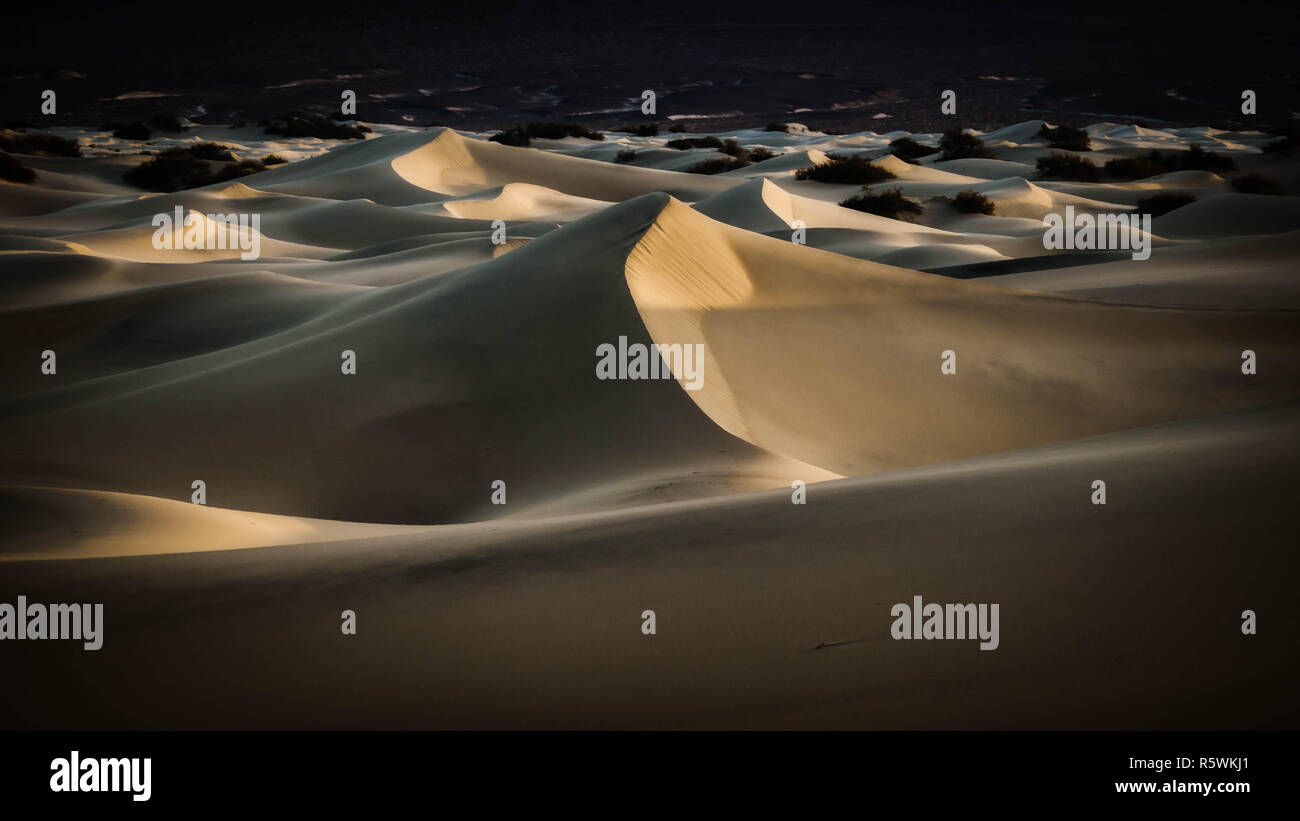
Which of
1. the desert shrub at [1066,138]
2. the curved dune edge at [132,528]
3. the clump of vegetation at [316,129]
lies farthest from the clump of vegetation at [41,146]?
the desert shrub at [1066,138]

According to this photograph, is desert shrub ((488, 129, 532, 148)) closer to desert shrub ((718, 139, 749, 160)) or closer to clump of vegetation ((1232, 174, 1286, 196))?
desert shrub ((718, 139, 749, 160))

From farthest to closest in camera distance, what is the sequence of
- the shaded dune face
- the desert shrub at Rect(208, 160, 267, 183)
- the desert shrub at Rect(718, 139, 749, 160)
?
the desert shrub at Rect(718, 139, 749, 160) < the desert shrub at Rect(208, 160, 267, 183) < the shaded dune face

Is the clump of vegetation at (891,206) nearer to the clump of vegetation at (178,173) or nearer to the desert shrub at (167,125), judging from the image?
the clump of vegetation at (178,173)

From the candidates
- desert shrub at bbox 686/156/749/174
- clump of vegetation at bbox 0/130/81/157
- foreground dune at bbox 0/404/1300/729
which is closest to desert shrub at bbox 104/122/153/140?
clump of vegetation at bbox 0/130/81/157

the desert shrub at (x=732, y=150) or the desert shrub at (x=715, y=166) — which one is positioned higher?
the desert shrub at (x=732, y=150)

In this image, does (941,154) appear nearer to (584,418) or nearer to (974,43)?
(584,418)

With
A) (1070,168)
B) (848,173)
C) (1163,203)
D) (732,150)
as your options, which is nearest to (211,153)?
(732,150)
